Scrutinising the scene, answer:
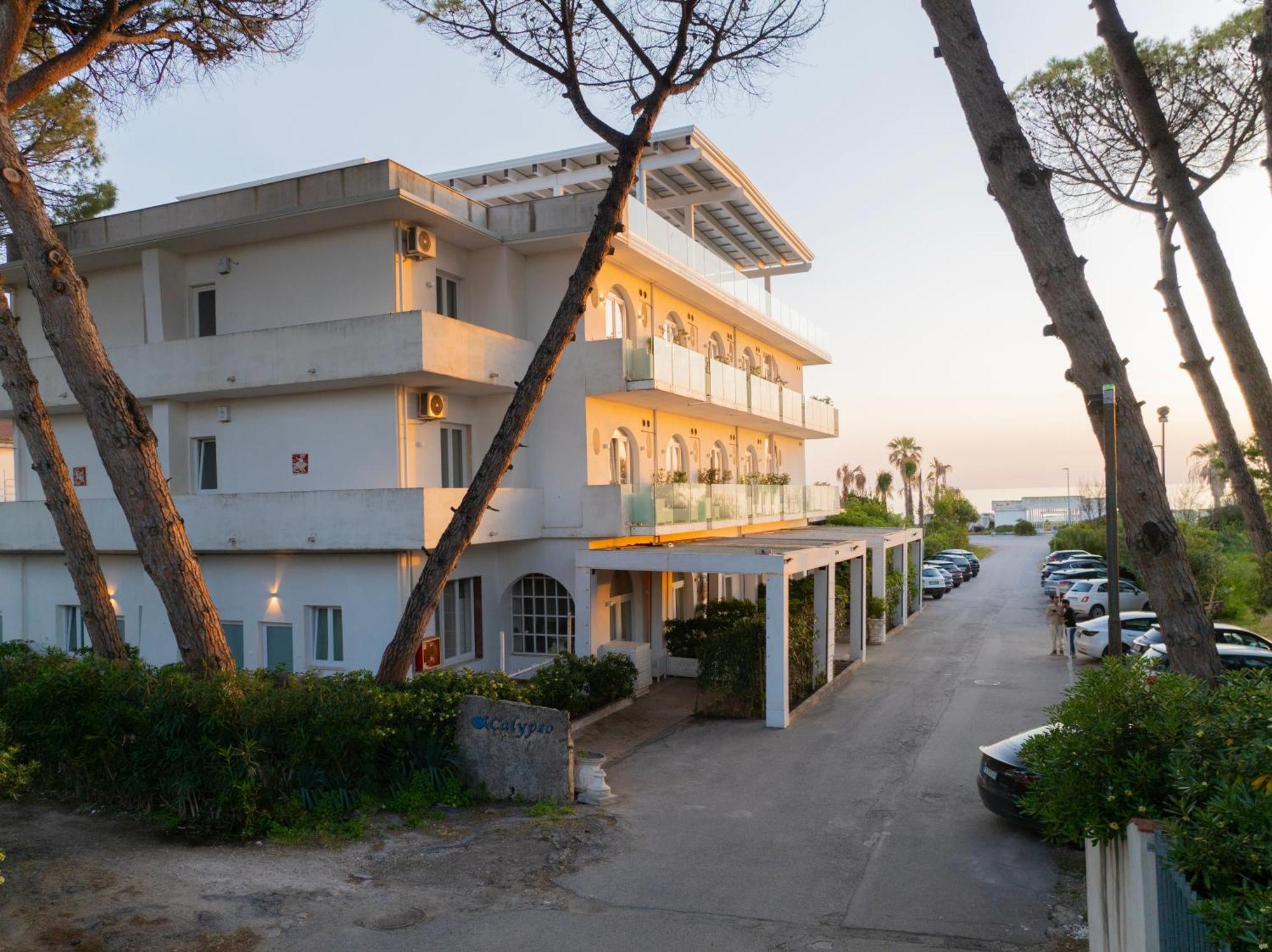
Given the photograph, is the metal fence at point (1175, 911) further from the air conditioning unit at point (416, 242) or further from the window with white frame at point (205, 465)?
the window with white frame at point (205, 465)

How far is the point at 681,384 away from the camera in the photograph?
20062 millimetres

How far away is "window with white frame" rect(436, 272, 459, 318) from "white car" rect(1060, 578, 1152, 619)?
21.2 meters

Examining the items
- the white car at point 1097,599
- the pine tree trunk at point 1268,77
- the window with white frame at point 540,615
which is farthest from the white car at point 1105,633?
the pine tree trunk at point 1268,77

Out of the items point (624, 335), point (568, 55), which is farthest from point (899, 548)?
point (568, 55)

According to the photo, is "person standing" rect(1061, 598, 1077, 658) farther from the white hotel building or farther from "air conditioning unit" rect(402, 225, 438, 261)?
"air conditioning unit" rect(402, 225, 438, 261)

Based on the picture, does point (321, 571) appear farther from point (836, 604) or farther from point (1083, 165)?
point (1083, 165)

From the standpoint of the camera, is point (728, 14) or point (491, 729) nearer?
point (491, 729)

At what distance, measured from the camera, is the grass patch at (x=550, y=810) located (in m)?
10.4

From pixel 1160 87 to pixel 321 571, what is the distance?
625 inches

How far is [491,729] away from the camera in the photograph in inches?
437

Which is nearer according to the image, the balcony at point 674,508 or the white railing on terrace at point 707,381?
the balcony at point 674,508

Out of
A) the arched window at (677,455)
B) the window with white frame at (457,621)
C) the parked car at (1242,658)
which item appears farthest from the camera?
the arched window at (677,455)

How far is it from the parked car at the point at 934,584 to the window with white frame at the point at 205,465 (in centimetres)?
2761

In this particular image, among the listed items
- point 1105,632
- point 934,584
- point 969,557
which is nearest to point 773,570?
point 1105,632
